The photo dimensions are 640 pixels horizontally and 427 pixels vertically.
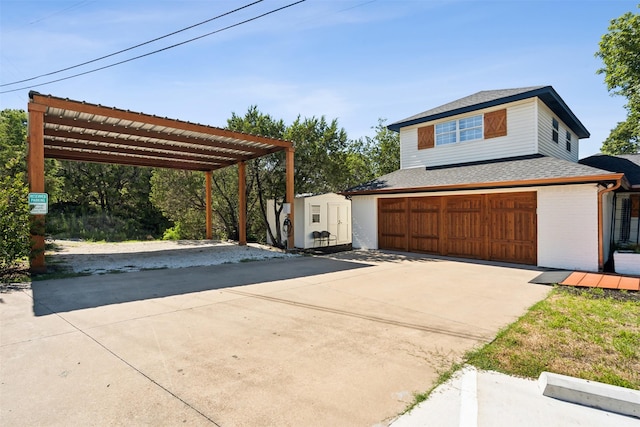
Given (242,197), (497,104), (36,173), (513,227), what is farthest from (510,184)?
(36,173)

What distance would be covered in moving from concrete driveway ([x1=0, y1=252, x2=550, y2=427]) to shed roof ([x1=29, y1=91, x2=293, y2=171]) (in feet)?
13.5

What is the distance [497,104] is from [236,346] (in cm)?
1111

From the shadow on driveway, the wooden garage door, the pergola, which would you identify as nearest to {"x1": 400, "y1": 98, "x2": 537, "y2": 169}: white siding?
the wooden garage door

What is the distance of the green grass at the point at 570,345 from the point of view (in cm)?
289

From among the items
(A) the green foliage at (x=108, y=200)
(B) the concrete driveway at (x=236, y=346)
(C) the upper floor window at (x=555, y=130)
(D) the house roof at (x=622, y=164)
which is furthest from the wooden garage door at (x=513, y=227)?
(A) the green foliage at (x=108, y=200)

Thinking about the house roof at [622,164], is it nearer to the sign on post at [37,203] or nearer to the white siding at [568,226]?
the white siding at [568,226]

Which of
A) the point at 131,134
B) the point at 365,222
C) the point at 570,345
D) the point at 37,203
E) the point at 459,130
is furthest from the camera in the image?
the point at 365,222

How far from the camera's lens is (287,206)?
11.5 meters

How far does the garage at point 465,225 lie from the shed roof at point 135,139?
4.75 metres

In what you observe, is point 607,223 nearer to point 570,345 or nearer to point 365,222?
point 365,222

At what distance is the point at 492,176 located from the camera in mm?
9211

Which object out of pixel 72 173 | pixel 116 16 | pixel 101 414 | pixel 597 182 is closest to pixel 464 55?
pixel 597 182

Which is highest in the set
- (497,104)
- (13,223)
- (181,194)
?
(497,104)

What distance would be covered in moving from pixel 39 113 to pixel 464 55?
1041 centimetres
